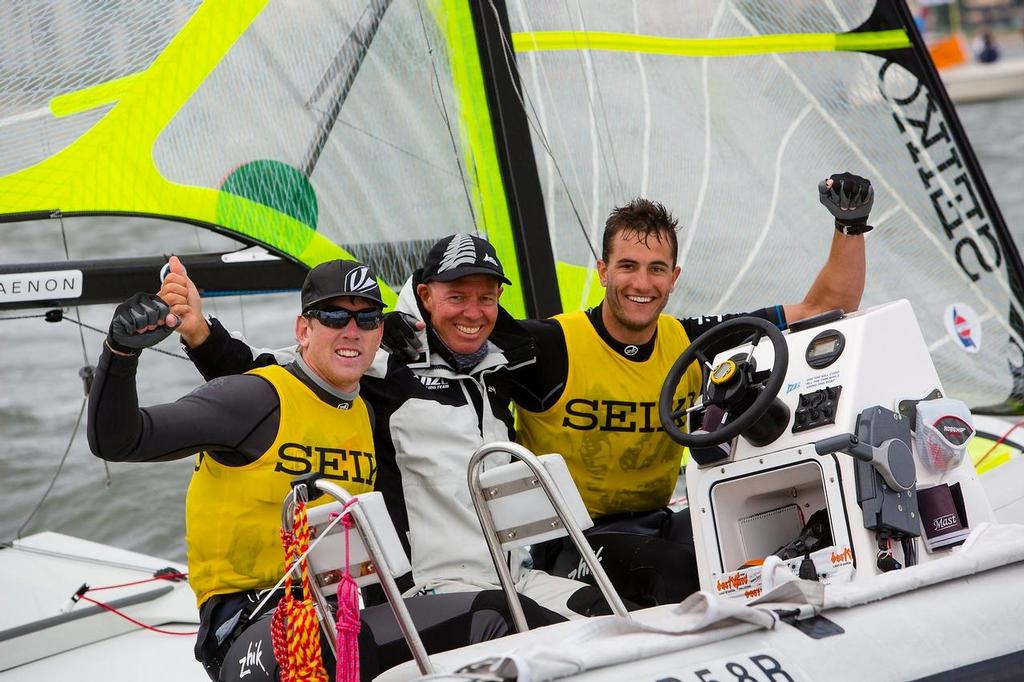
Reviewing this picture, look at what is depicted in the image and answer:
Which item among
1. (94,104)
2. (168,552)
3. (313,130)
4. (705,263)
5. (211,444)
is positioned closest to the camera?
(211,444)

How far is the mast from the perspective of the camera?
12.0ft

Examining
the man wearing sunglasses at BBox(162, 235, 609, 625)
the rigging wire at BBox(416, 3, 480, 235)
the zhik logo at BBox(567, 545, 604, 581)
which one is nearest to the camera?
the man wearing sunglasses at BBox(162, 235, 609, 625)

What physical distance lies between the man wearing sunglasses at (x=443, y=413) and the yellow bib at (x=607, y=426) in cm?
20

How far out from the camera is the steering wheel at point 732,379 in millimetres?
2457

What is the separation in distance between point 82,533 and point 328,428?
12.7 feet

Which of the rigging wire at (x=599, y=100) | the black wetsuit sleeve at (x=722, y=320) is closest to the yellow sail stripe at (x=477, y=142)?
the rigging wire at (x=599, y=100)

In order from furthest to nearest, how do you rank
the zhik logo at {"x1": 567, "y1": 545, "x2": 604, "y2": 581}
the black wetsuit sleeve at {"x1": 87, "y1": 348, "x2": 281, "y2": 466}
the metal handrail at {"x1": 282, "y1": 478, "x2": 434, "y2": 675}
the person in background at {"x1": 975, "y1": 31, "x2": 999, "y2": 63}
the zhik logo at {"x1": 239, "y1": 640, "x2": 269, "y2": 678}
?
the person in background at {"x1": 975, "y1": 31, "x2": 999, "y2": 63} < the zhik logo at {"x1": 567, "y1": 545, "x2": 604, "y2": 581} < the zhik logo at {"x1": 239, "y1": 640, "x2": 269, "y2": 678} < the black wetsuit sleeve at {"x1": 87, "y1": 348, "x2": 281, "y2": 466} < the metal handrail at {"x1": 282, "y1": 478, "x2": 434, "y2": 675}

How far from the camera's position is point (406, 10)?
3582mm

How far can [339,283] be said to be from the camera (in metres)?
2.47

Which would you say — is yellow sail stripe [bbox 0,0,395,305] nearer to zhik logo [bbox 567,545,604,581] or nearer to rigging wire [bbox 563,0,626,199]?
rigging wire [bbox 563,0,626,199]

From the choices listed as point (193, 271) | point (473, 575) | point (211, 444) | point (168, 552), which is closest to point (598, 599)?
point (473, 575)

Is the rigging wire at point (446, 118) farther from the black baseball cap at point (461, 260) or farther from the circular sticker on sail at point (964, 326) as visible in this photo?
the circular sticker on sail at point (964, 326)

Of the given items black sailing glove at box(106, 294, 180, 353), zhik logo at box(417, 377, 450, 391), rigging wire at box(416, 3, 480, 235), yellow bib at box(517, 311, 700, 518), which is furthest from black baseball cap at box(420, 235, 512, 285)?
rigging wire at box(416, 3, 480, 235)

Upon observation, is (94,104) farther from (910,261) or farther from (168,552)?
(168,552)
